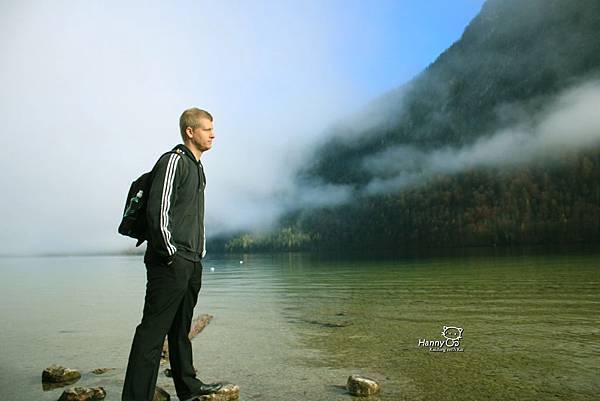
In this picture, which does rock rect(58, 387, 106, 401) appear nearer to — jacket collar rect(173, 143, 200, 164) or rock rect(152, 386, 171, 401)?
rock rect(152, 386, 171, 401)

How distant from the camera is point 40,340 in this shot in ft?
33.5

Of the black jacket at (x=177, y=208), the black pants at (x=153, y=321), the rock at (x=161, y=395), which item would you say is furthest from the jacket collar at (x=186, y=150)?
the rock at (x=161, y=395)

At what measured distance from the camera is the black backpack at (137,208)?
4438 millimetres

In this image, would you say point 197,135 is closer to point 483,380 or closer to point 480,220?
point 483,380

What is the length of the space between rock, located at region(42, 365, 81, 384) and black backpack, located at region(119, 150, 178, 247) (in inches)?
134

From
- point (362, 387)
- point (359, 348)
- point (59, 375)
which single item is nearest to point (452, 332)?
point (359, 348)

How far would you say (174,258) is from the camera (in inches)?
173

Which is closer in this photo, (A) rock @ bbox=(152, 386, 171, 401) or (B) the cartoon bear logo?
(A) rock @ bbox=(152, 386, 171, 401)

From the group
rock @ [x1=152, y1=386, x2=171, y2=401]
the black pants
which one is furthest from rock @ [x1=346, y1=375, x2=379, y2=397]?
the black pants

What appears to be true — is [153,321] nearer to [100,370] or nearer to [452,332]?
[100,370]

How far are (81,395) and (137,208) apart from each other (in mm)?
2681

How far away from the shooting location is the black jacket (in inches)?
165

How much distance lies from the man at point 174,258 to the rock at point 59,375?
8.19 feet

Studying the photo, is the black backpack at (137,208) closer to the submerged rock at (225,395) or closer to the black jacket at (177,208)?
the black jacket at (177,208)
